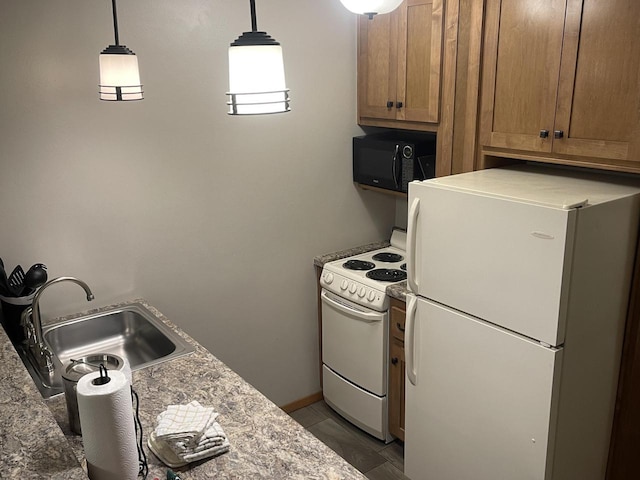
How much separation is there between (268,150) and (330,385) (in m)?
1.43

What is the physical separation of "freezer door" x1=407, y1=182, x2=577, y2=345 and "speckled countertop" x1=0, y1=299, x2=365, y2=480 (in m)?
0.88

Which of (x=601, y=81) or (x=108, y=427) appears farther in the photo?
(x=601, y=81)

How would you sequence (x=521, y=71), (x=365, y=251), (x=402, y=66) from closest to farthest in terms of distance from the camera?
1. (x=521, y=71)
2. (x=402, y=66)
3. (x=365, y=251)

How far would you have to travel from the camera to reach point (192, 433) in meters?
1.61

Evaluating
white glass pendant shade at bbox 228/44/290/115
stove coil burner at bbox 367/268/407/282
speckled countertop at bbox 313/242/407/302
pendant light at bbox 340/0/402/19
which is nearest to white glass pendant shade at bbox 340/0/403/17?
pendant light at bbox 340/0/402/19

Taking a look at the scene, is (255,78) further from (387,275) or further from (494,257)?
(387,275)

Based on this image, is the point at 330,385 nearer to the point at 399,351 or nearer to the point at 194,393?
the point at 399,351

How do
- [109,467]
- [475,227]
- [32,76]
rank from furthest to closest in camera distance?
[32,76] → [475,227] → [109,467]

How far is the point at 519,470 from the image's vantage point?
7.39ft

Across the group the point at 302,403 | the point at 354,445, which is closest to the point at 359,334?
the point at 354,445

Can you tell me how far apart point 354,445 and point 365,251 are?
111 cm

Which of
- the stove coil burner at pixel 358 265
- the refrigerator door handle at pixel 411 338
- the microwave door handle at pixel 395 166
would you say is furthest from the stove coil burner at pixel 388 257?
the refrigerator door handle at pixel 411 338

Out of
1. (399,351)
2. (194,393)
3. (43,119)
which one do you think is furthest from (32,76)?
(399,351)

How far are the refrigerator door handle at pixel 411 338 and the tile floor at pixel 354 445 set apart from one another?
0.64 m
